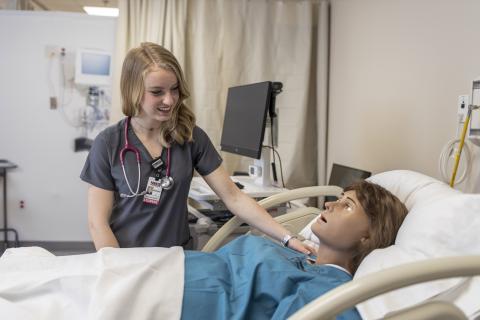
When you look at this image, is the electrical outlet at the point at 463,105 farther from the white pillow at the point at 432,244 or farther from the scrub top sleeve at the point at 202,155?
the scrub top sleeve at the point at 202,155

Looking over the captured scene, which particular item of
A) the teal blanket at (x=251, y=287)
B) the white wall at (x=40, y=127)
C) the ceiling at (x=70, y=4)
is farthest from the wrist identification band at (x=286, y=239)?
the ceiling at (x=70, y=4)

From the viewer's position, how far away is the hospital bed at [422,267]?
28.9 inches

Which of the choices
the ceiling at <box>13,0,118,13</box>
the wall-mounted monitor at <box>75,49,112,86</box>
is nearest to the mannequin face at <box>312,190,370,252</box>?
the wall-mounted monitor at <box>75,49,112,86</box>

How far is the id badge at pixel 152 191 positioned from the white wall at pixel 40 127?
7.44 ft

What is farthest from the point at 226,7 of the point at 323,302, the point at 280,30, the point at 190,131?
the point at 323,302

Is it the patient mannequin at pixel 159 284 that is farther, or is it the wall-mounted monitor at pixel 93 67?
the wall-mounted monitor at pixel 93 67

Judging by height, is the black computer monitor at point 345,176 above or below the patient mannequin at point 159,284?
above

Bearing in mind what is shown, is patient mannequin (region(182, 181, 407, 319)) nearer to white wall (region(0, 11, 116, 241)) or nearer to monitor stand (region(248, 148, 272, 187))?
monitor stand (region(248, 148, 272, 187))

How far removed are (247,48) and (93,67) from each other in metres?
1.23

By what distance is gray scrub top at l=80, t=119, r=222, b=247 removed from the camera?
1464mm

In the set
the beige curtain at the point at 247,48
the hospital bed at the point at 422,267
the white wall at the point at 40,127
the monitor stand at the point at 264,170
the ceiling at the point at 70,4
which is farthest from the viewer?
the ceiling at the point at 70,4

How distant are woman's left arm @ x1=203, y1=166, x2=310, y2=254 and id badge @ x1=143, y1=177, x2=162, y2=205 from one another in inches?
8.4

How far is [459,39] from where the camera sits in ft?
5.77

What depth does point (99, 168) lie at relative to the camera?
1.45 meters
